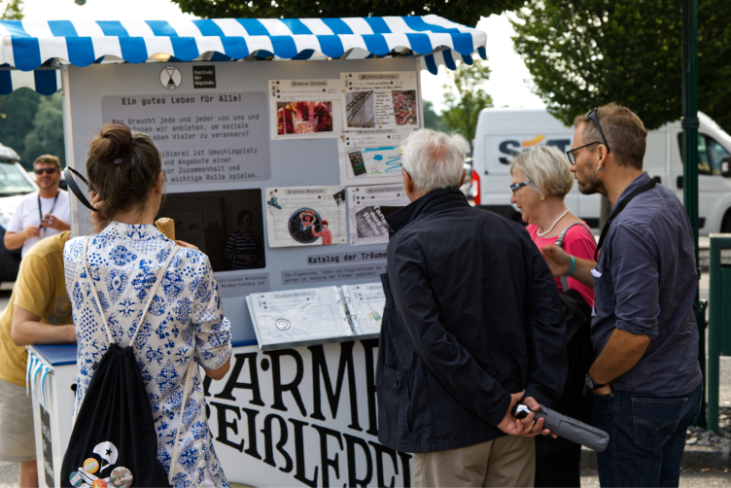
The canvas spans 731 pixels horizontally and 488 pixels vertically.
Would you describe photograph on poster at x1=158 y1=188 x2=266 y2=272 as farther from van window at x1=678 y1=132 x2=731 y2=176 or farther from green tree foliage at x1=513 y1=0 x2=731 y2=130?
van window at x1=678 y1=132 x2=731 y2=176

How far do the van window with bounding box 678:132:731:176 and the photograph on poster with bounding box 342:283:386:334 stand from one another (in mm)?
10506

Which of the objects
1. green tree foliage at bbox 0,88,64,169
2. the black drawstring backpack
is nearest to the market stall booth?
the black drawstring backpack

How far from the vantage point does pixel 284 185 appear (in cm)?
338

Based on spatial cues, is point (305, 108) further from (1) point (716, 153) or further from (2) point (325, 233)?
(1) point (716, 153)

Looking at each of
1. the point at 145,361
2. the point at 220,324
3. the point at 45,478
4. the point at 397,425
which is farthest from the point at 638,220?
the point at 45,478

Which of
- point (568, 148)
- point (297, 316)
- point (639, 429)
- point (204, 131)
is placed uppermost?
point (568, 148)

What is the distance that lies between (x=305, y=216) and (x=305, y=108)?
20.8 inches

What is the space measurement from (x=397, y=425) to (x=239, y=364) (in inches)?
44.5

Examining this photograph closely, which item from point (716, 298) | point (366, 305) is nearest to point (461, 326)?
point (366, 305)

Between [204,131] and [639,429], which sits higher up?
[204,131]

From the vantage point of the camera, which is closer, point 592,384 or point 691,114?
point 592,384

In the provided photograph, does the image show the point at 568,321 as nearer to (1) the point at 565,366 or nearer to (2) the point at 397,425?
(1) the point at 565,366

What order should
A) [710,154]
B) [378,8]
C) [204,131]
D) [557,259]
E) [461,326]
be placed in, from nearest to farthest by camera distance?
1. [461,326]
2. [557,259]
3. [204,131]
4. [378,8]
5. [710,154]

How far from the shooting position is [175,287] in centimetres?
192
